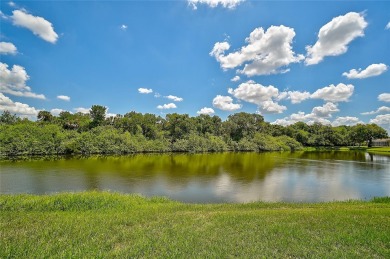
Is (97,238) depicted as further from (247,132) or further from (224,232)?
(247,132)

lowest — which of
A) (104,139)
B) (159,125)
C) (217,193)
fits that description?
→ (217,193)

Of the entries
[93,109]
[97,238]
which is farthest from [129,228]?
[93,109]

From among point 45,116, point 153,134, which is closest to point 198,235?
point 153,134

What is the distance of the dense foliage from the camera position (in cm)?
7306

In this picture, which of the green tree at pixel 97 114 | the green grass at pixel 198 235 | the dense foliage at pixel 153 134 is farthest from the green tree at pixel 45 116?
the green grass at pixel 198 235

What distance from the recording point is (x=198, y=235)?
8.41m

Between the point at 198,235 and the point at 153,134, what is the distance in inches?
3888

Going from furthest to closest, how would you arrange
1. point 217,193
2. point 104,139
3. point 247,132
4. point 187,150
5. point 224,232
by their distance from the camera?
1. point 247,132
2. point 187,150
3. point 104,139
4. point 217,193
5. point 224,232

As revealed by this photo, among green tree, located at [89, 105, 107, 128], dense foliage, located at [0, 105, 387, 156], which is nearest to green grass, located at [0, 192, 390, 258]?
dense foliage, located at [0, 105, 387, 156]

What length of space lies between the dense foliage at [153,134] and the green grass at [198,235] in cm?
7081

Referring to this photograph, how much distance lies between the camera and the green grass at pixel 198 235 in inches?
273

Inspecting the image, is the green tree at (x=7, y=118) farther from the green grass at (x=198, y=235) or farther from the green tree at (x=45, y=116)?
the green grass at (x=198, y=235)

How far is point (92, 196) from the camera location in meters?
16.1

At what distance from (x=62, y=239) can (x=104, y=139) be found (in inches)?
3165
